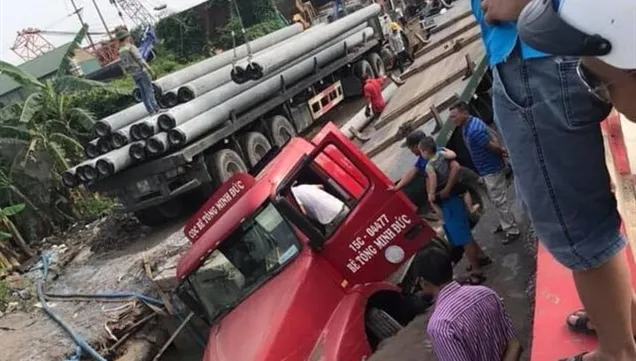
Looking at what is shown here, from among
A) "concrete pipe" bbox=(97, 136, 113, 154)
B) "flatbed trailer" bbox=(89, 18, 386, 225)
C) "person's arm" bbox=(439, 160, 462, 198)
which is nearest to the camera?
"person's arm" bbox=(439, 160, 462, 198)

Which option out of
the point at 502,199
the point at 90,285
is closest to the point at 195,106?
the point at 90,285

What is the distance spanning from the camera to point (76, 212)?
15.4m

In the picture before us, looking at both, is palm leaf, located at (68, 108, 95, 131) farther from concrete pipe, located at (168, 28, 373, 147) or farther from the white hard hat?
the white hard hat

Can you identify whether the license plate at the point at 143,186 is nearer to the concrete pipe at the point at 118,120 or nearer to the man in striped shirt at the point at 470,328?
the concrete pipe at the point at 118,120

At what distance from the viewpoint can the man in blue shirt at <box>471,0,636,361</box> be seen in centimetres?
163

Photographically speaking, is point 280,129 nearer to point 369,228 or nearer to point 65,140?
point 65,140

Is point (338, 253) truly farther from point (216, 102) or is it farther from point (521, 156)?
point (216, 102)

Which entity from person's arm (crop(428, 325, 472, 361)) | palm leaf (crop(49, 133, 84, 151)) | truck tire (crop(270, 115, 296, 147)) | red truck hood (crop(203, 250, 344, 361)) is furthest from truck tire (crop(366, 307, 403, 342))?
palm leaf (crop(49, 133, 84, 151))

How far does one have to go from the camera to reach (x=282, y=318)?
457 centimetres

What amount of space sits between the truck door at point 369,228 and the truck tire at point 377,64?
12083 millimetres

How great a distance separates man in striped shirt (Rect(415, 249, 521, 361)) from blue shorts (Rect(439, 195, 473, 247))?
8.22ft

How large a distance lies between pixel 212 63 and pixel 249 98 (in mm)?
1737

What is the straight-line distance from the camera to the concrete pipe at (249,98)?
9.99 m

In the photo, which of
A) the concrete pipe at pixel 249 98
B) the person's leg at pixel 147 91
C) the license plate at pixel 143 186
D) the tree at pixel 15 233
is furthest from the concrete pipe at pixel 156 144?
the tree at pixel 15 233
